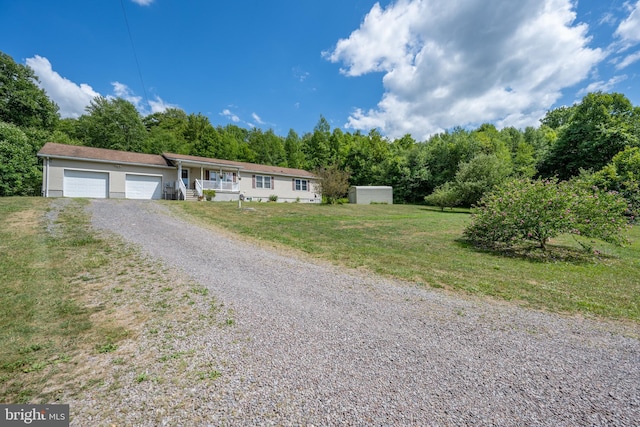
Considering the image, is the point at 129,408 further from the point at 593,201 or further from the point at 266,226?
the point at 593,201

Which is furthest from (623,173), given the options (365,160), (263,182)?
(263,182)

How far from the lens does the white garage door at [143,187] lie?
58.6 ft

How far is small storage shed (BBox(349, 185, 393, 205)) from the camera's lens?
28.6 meters

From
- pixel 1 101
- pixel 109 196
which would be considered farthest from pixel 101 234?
pixel 1 101

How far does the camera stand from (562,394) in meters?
2.23

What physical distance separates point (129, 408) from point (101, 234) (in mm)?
7637

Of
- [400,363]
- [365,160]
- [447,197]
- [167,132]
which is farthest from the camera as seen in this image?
[365,160]

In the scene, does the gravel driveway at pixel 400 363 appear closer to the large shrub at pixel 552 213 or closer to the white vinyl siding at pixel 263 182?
the large shrub at pixel 552 213

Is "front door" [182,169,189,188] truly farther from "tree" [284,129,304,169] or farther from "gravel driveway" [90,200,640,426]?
"tree" [284,129,304,169]

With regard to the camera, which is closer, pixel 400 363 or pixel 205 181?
pixel 400 363

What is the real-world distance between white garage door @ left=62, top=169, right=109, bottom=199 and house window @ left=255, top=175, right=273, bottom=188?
10531 millimetres

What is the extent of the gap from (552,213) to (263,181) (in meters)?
20.4

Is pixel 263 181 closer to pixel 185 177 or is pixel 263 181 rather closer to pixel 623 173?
pixel 185 177

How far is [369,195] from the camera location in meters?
28.8
